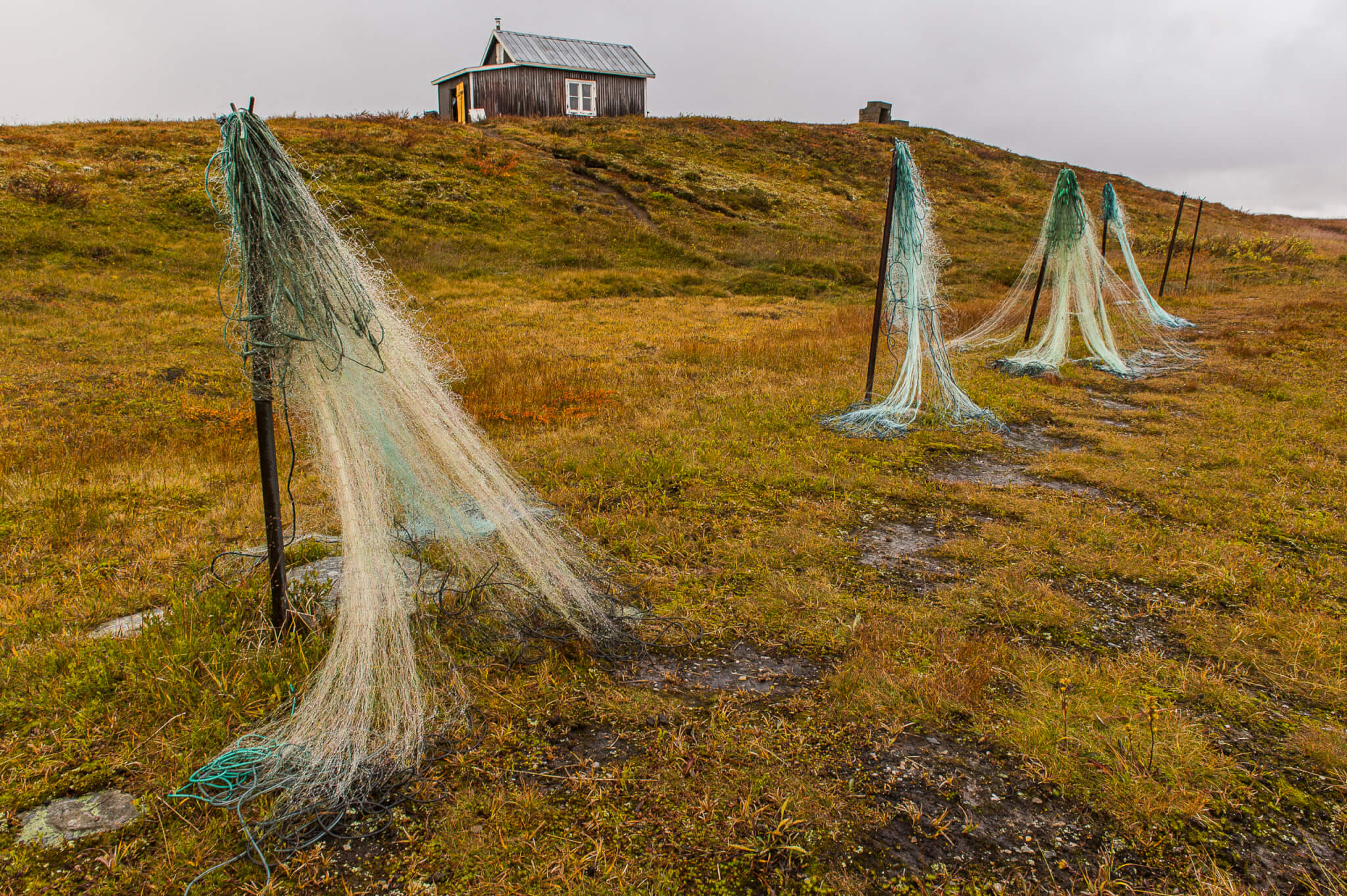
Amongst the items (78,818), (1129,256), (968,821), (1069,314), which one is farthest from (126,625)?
(1129,256)

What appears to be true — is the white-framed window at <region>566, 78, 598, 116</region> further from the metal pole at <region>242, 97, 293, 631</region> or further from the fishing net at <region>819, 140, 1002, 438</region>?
the metal pole at <region>242, 97, 293, 631</region>

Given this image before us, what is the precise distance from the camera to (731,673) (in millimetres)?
3732

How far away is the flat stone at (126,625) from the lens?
3.77m

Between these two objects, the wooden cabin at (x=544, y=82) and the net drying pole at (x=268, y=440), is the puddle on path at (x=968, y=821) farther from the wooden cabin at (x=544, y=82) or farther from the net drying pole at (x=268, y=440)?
the wooden cabin at (x=544, y=82)

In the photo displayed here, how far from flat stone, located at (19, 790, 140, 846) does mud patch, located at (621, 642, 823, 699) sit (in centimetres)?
210

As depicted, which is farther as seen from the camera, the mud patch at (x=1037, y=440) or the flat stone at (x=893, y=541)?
the mud patch at (x=1037, y=440)

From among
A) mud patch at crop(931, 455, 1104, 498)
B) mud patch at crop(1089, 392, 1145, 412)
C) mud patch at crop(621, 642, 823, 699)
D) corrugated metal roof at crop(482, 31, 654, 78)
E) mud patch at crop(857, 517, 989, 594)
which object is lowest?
mud patch at crop(621, 642, 823, 699)

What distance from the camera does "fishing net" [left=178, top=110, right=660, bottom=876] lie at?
9.50 feet

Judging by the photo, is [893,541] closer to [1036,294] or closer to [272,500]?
[272,500]

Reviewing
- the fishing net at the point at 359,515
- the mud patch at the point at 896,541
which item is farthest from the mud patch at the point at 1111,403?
the fishing net at the point at 359,515

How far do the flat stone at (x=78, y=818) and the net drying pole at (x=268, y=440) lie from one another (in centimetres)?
101

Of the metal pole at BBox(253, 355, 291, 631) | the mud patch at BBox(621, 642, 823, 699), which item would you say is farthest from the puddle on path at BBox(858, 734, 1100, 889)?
the metal pole at BBox(253, 355, 291, 631)

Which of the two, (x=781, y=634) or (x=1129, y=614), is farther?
(x=1129, y=614)

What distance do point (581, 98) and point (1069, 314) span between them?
34665 millimetres
